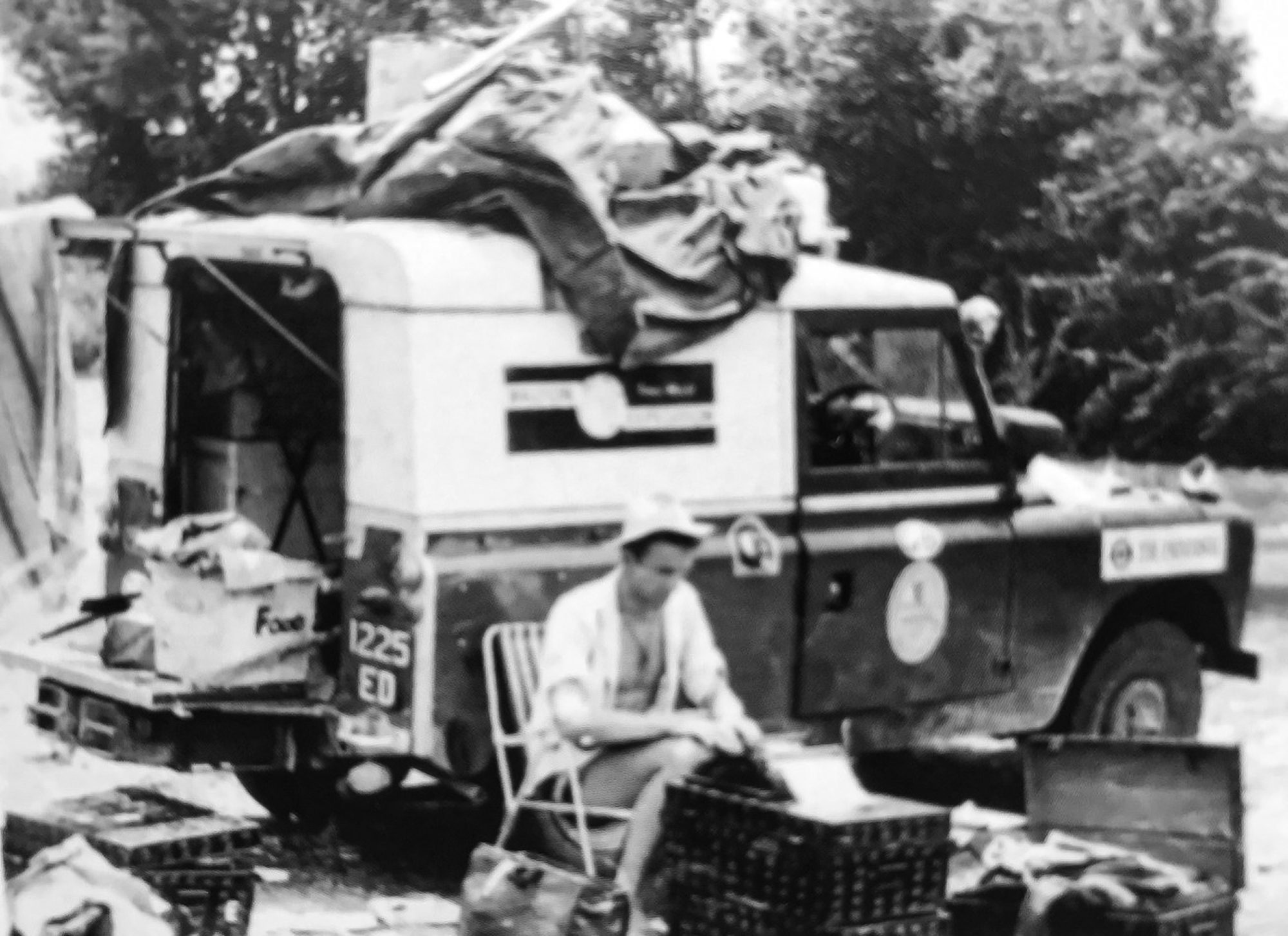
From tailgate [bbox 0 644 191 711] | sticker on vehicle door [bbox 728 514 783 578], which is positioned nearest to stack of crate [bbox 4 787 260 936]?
tailgate [bbox 0 644 191 711]

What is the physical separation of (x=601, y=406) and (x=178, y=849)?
1.49m

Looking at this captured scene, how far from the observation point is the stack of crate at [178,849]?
5605 mm

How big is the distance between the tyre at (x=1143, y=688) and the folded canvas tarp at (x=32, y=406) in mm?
2996

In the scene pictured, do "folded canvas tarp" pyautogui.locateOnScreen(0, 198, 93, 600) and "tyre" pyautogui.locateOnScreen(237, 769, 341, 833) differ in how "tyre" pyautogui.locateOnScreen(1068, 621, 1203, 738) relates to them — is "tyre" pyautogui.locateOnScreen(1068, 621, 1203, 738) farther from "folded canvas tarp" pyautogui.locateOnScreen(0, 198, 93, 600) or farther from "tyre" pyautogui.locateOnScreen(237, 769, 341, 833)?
"folded canvas tarp" pyautogui.locateOnScreen(0, 198, 93, 600)

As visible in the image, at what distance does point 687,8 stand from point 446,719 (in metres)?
1.95

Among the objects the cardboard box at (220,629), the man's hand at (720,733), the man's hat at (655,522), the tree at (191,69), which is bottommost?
the man's hand at (720,733)

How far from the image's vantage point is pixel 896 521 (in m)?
6.74

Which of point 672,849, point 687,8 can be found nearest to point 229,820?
point 672,849

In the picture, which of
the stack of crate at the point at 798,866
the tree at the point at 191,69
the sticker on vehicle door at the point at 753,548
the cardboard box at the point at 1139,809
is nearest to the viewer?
the stack of crate at the point at 798,866

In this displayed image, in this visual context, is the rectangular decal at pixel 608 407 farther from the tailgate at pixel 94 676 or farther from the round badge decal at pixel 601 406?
the tailgate at pixel 94 676

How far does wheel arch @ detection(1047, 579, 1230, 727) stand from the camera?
733 centimetres

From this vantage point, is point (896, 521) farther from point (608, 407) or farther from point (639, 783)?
point (639, 783)

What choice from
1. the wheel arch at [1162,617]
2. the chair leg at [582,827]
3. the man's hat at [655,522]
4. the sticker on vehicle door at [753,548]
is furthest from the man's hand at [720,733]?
the wheel arch at [1162,617]

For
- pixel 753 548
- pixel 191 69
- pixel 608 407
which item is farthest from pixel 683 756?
pixel 191 69
